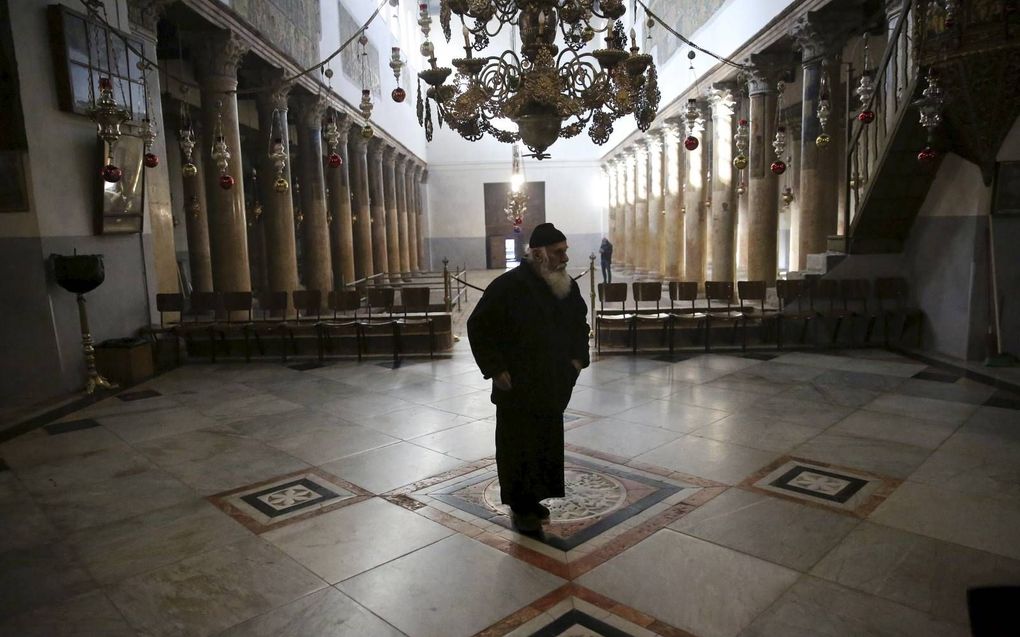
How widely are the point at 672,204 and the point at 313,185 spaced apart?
34.8ft

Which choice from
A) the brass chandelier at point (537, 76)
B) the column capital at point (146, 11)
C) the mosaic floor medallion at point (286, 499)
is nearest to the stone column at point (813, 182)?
the brass chandelier at point (537, 76)

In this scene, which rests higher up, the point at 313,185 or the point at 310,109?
the point at 310,109

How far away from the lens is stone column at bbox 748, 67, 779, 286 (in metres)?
12.5

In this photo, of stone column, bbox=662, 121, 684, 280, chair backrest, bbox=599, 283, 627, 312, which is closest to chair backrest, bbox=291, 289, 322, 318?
chair backrest, bbox=599, 283, 627, 312

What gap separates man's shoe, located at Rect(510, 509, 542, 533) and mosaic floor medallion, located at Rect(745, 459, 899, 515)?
1709mm

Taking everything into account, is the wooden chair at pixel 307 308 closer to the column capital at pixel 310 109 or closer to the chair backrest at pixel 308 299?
the chair backrest at pixel 308 299

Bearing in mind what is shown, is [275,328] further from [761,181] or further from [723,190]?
[723,190]

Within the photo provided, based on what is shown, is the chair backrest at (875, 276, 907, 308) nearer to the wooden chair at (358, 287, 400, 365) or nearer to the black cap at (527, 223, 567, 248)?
the wooden chair at (358, 287, 400, 365)

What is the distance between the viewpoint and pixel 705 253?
1736 centimetres

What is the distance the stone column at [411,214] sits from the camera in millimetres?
29719

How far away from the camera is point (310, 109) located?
15.5m

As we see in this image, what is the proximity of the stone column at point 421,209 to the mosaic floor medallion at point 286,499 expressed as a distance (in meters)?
27.4

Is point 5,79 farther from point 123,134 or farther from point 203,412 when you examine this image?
point 203,412

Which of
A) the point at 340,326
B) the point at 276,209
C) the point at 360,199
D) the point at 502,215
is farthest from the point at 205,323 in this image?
the point at 502,215
